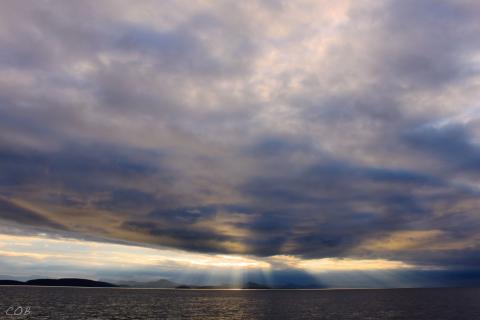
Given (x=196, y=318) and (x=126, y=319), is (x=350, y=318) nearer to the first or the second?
(x=196, y=318)

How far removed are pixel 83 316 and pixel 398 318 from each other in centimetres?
13079

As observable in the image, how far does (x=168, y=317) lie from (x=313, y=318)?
61.0 meters

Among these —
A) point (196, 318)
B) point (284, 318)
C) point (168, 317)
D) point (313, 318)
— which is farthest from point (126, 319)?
point (313, 318)

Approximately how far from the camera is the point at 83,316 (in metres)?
148

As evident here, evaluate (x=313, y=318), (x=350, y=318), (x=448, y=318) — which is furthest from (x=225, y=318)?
(x=448, y=318)

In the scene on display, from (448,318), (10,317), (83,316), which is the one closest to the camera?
(10,317)

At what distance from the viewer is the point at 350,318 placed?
15738 centimetres

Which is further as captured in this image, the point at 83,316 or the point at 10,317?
the point at 83,316

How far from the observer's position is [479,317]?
160 metres

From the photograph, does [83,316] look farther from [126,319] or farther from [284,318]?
[284,318]

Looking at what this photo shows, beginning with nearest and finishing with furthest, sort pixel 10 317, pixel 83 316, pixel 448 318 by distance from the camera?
pixel 10 317 → pixel 83 316 → pixel 448 318

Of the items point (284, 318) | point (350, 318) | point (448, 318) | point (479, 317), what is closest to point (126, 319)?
point (284, 318)

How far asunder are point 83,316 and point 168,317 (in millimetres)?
33770

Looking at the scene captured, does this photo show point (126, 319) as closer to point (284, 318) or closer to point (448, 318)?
point (284, 318)
